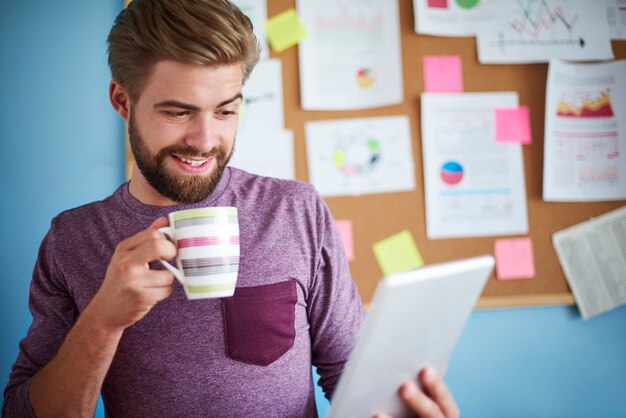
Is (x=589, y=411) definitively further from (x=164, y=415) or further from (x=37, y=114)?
(x=37, y=114)

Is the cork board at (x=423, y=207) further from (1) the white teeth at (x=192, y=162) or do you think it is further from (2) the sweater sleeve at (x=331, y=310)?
(1) the white teeth at (x=192, y=162)

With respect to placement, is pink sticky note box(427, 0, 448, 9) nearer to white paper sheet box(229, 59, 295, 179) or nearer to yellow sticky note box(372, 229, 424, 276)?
white paper sheet box(229, 59, 295, 179)

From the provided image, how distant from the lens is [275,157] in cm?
137

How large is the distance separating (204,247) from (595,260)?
121 cm

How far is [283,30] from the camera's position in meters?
1.38

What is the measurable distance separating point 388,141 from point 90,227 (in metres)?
0.80

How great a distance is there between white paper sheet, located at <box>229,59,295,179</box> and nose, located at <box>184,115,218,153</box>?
1.82 feet

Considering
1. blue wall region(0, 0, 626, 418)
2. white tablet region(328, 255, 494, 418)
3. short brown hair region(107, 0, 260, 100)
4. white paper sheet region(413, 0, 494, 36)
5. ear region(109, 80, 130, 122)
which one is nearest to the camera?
white tablet region(328, 255, 494, 418)

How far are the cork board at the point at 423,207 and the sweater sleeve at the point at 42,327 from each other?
26.6 inches

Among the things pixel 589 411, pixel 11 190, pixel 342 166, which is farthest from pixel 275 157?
pixel 589 411

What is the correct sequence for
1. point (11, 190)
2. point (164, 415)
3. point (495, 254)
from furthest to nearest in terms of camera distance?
1. point (495, 254)
2. point (11, 190)
3. point (164, 415)

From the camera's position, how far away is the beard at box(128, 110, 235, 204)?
825 mm

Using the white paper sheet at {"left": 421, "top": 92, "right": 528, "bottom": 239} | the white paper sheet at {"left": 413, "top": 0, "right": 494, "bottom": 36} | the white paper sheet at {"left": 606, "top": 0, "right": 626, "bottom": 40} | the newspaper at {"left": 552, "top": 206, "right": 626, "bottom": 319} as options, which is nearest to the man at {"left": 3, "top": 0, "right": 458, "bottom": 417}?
the white paper sheet at {"left": 421, "top": 92, "right": 528, "bottom": 239}

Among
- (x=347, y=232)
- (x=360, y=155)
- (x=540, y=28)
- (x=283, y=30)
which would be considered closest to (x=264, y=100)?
(x=283, y=30)
